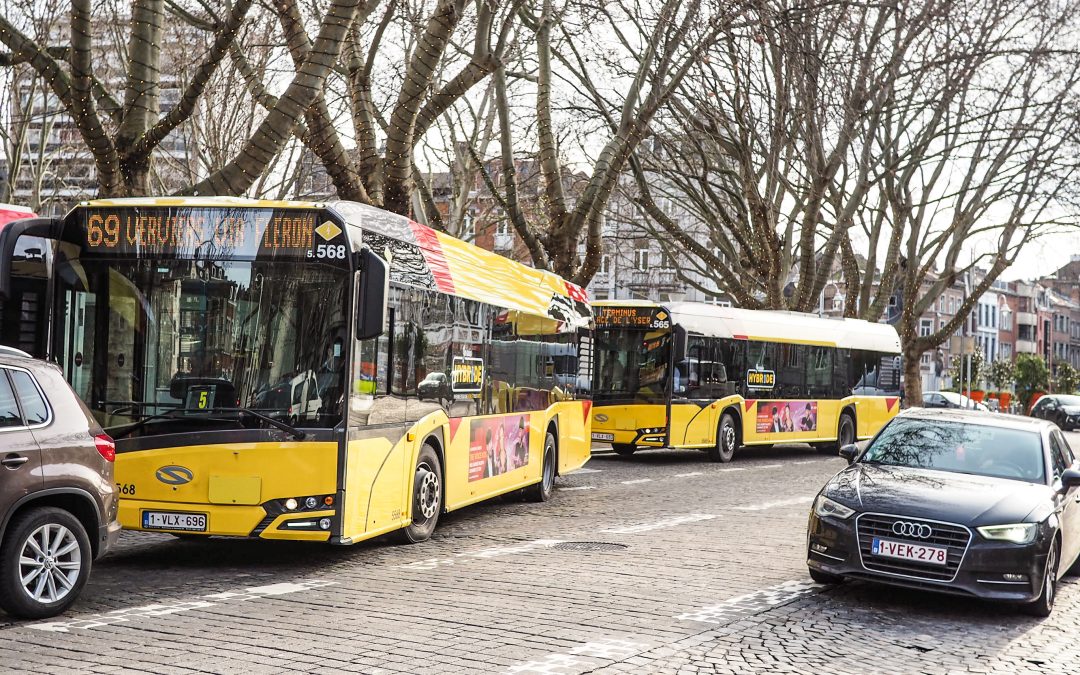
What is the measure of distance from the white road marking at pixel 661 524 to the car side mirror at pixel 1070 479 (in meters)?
4.37

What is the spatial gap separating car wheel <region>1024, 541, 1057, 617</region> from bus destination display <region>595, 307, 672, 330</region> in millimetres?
14134

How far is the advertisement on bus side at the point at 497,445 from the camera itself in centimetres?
1379

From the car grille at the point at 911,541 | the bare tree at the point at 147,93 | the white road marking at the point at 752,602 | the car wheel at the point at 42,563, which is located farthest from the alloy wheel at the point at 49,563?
the bare tree at the point at 147,93

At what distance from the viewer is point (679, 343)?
2367 centimetres

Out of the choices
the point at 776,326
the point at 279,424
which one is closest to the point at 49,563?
the point at 279,424

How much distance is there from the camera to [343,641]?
25.1 ft

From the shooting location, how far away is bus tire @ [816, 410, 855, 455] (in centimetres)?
3002

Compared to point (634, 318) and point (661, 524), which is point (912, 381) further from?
point (661, 524)

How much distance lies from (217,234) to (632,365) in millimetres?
14169

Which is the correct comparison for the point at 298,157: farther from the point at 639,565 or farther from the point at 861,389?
the point at 639,565

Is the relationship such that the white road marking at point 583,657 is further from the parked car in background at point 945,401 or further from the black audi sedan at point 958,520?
the parked car in background at point 945,401

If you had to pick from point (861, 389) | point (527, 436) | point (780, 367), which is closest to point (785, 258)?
point (861, 389)

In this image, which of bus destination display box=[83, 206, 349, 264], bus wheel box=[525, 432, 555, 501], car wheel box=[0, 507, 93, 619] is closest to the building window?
bus wheel box=[525, 432, 555, 501]

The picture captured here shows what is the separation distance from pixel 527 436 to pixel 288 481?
6.15m
